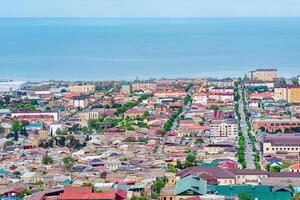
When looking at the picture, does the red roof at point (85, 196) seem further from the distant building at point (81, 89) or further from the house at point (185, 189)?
the distant building at point (81, 89)

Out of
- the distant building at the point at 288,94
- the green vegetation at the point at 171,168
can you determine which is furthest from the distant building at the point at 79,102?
the green vegetation at the point at 171,168

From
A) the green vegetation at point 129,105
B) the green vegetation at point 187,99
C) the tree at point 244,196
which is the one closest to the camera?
the tree at point 244,196

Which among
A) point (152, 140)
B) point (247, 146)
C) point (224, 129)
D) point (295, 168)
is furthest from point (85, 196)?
point (224, 129)

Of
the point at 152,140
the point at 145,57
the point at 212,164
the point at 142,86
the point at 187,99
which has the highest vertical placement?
the point at 145,57

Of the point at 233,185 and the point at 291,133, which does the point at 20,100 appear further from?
the point at 233,185

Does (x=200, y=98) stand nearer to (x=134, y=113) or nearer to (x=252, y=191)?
(x=134, y=113)

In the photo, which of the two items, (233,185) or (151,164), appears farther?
(151,164)

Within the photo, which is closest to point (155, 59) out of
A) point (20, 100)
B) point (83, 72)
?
point (83, 72)
